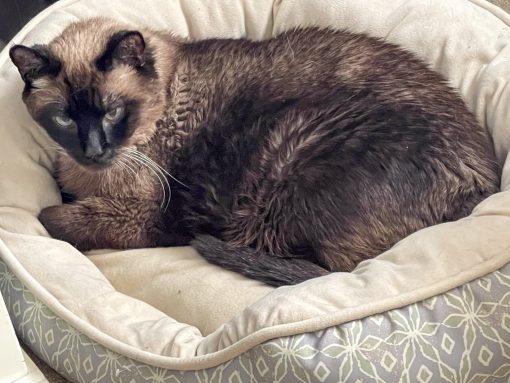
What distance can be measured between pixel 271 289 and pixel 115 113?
0.48 metres

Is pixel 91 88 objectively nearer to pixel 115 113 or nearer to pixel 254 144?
pixel 115 113

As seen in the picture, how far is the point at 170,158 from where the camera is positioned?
1.55m

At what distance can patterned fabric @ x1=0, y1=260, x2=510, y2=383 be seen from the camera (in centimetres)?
106

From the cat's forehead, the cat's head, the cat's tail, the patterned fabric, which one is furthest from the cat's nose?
the patterned fabric

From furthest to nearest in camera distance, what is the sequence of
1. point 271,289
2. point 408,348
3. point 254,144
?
point 254,144 < point 271,289 < point 408,348

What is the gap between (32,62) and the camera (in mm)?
1371

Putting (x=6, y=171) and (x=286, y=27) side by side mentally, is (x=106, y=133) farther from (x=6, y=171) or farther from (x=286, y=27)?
(x=286, y=27)

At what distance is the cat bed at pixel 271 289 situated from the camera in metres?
1.08

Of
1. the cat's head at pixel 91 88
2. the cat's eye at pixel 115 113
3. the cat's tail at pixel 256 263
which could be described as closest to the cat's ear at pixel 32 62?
the cat's head at pixel 91 88

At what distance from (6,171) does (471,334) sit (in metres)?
1.04

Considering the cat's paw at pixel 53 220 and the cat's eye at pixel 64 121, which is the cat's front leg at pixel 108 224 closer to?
the cat's paw at pixel 53 220

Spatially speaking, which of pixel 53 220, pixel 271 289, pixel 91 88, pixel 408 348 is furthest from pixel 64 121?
pixel 408 348

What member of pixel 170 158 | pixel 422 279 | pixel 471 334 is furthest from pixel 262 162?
pixel 471 334

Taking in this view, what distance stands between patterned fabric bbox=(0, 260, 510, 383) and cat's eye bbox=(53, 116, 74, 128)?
0.57m
